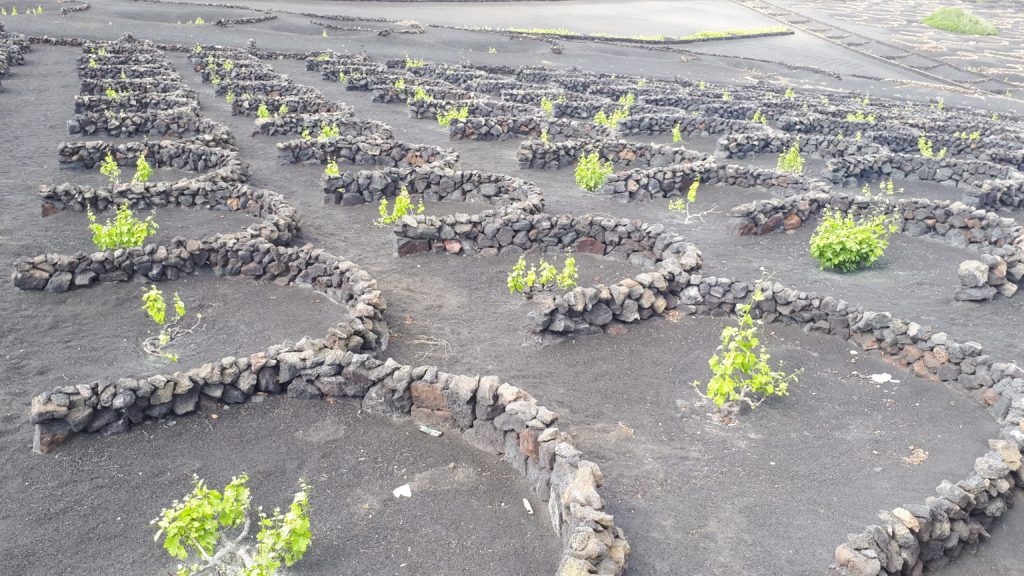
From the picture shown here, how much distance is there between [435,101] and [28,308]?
17588mm

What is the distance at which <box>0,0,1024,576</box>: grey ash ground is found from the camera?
7.20 m

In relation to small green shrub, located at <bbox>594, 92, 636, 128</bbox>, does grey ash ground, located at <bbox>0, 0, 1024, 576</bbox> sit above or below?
below

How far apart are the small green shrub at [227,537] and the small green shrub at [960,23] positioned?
276 feet

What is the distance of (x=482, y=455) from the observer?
8.51m

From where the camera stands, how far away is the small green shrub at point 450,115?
24.8 meters

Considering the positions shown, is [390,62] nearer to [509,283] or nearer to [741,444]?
[509,283]

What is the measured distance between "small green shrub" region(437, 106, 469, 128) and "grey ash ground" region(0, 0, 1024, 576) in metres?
8.92

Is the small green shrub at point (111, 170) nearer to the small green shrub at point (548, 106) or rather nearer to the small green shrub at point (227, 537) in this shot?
the small green shrub at point (227, 537)

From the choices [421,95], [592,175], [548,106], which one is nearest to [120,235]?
[592,175]

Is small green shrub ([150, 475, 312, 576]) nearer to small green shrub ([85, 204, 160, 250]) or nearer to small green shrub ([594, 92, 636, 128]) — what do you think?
small green shrub ([85, 204, 160, 250])

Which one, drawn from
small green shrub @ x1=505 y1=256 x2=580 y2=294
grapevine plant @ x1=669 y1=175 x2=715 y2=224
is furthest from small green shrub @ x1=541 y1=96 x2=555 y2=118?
small green shrub @ x1=505 y1=256 x2=580 y2=294

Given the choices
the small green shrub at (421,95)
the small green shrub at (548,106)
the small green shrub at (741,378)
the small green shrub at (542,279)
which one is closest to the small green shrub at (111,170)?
the small green shrub at (542,279)

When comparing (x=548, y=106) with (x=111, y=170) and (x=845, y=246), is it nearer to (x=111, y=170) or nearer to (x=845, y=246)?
(x=111, y=170)

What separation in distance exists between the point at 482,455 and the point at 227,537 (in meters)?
2.73
